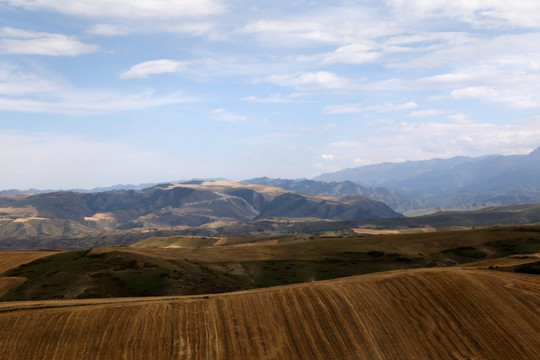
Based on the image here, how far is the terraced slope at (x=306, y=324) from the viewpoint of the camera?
42838 mm

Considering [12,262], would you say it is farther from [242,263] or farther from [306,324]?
[306,324]

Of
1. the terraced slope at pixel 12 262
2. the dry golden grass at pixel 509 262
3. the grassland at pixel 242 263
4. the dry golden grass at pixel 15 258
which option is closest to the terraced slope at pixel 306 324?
the dry golden grass at pixel 509 262

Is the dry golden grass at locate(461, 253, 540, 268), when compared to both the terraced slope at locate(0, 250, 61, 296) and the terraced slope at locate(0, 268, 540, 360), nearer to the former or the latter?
the terraced slope at locate(0, 268, 540, 360)

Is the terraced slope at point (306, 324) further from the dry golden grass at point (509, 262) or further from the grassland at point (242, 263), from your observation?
the grassland at point (242, 263)

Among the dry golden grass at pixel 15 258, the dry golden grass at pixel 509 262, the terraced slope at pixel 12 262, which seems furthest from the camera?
the dry golden grass at pixel 15 258

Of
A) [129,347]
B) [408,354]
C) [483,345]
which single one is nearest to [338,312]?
[408,354]

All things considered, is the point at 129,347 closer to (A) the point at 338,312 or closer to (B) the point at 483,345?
(A) the point at 338,312

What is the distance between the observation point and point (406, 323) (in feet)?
159

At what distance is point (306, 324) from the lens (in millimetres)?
48000

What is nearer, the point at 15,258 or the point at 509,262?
the point at 509,262

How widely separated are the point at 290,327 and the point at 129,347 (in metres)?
17.4

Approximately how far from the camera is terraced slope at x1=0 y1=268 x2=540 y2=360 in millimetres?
42838

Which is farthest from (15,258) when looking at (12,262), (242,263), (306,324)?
(306,324)

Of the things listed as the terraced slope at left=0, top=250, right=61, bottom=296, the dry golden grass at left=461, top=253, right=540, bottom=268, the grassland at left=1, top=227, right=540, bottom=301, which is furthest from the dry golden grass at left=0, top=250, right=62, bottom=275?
the dry golden grass at left=461, top=253, right=540, bottom=268
